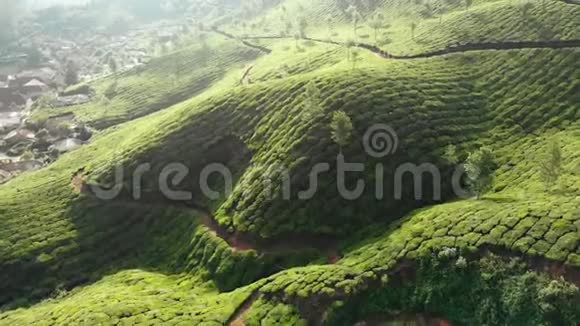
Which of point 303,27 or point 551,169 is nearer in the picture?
point 551,169

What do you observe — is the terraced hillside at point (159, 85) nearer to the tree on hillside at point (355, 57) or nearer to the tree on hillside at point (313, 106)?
the tree on hillside at point (355, 57)

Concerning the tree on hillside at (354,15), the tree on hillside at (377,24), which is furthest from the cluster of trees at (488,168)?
the tree on hillside at (354,15)

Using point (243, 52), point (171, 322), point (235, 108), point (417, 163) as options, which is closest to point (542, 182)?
point (417, 163)

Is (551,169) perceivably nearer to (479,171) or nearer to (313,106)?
(479,171)

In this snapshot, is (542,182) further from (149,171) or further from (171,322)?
(149,171)

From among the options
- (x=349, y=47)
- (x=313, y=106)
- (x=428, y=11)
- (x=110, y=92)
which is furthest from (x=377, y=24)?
(x=110, y=92)
